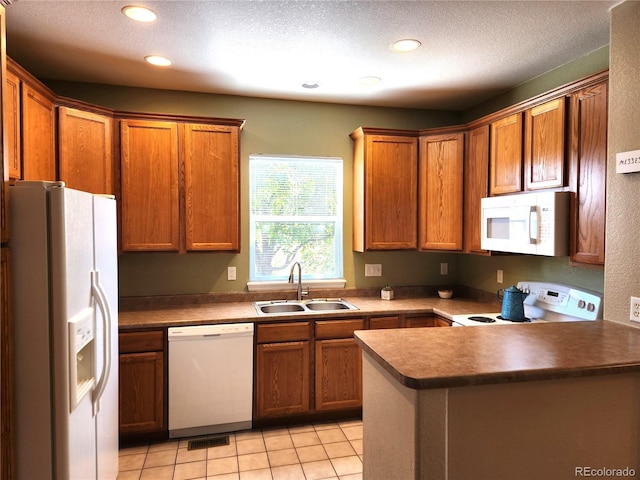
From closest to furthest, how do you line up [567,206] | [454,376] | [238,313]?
[454,376] < [567,206] < [238,313]

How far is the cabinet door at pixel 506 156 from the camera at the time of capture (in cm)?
274

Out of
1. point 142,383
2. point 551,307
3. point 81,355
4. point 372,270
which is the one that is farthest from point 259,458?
point 551,307

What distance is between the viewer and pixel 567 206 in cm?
234

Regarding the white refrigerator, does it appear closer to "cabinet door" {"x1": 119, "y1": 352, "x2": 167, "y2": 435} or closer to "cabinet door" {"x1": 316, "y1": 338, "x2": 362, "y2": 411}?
"cabinet door" {"x1": 119, "y1": 352, "x2": 167, "y2": 435}

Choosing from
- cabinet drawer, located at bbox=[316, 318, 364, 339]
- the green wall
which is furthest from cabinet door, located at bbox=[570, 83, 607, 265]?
cabinet drawer, located at bbox=[316, 318, 364, 339]

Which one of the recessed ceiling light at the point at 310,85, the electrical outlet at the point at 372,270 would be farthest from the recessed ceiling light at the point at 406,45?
the electrical outlet at the point at 372,270

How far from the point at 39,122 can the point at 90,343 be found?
1.43 meters

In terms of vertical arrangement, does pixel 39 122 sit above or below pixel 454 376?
above

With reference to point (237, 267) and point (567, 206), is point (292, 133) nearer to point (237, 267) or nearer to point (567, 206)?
point (237, 267)

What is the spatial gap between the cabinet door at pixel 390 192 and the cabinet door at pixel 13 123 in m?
2.34

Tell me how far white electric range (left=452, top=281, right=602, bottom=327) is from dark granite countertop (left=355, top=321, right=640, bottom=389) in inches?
20.9

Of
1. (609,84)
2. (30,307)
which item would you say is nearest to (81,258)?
(30,307)

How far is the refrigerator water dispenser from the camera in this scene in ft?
5.49

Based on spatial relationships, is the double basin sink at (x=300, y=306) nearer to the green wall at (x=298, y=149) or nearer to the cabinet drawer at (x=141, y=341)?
the green wall at (x=298, y=149)
